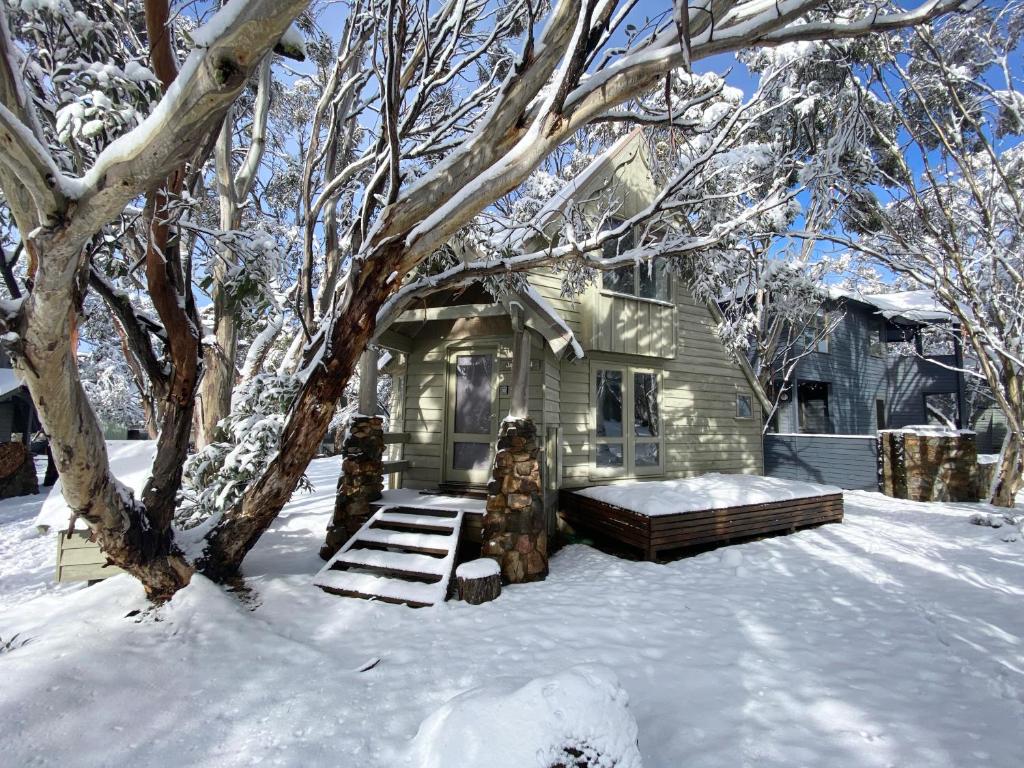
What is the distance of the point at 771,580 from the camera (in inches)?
215

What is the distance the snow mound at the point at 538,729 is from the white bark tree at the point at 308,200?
286cm

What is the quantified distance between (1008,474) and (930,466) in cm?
141

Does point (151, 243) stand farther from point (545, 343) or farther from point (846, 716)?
point (846, 716)

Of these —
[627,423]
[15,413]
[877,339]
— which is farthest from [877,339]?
[15,413]

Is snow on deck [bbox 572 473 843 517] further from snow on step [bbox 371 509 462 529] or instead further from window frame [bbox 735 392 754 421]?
snow on step [bbox 371 509 462 529]

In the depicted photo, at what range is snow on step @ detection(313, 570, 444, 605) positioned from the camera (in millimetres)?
4471

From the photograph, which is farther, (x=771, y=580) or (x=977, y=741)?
(x=771, y=580)

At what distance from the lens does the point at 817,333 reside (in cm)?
1454

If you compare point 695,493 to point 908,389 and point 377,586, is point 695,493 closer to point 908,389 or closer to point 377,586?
point 377,586

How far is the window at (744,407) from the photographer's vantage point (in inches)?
396

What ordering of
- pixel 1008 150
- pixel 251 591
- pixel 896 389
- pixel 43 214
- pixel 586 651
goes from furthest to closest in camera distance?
pixel 896 389 < pixel 1008 150 < pixel 251 591 < pixel 586 651 < pixel 43 214

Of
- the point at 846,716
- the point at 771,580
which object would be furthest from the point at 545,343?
the point at 846,716

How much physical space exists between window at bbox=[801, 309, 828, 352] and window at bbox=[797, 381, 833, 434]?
1.57 meters

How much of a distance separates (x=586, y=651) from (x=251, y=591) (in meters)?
3.13
